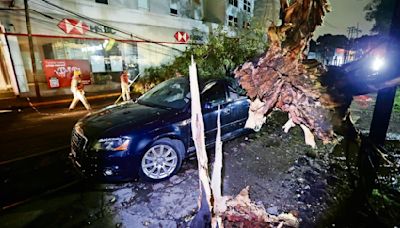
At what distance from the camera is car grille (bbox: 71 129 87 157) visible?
3756 mm

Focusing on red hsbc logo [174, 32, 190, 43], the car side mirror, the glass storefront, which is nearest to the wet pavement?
the car side mirror

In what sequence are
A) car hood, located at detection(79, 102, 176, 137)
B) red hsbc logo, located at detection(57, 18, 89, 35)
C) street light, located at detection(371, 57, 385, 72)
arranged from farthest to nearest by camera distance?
red hsbc logo, located at detection(57, 18, 89, 35) < car hood, located at detection(79, 102, 176, 137) < street light, located at detection(371, 57, 385, 72)

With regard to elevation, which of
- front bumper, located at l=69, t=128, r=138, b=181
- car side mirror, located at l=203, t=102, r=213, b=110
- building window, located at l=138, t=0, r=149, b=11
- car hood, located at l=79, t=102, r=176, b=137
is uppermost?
building window, located at l=138, t=0, r=149, b=11

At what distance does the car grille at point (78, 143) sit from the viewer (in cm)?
376

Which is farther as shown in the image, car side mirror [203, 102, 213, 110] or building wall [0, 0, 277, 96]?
building wall [0, 0, 277, 96]

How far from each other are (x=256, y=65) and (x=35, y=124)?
8.90 metres

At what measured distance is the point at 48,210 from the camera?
330 cm

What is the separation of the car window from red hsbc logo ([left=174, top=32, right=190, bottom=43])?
50.7 ft

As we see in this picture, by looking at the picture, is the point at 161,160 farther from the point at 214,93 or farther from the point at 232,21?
the point at 232,21

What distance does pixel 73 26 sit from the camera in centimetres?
1321

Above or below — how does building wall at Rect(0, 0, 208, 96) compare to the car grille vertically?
above

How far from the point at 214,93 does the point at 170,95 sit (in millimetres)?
992

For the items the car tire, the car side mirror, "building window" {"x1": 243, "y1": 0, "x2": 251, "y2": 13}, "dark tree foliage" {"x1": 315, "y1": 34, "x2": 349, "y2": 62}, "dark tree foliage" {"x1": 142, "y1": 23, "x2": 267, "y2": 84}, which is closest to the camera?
the car tire

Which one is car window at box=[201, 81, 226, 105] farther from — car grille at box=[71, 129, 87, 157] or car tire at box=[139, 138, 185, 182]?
car grille at box=[71, 129, 87, 157]
